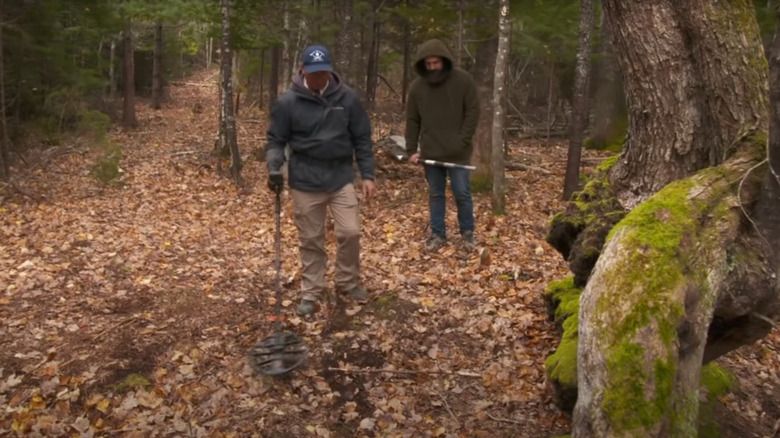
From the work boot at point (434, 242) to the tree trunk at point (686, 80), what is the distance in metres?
3.37

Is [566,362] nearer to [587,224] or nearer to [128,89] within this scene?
[587,224]

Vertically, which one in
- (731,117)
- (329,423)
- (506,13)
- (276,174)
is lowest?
(329,423)

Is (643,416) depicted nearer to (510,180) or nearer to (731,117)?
(731,117)

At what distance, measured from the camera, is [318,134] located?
5523 millimetres

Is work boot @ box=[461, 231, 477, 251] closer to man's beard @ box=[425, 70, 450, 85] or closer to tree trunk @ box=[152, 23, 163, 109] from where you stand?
man's beard @ box=[425, 70, 450, 85]

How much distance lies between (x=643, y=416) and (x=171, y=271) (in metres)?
5.85

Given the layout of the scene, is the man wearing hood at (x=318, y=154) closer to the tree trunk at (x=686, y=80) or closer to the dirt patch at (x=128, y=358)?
the dirt patch at (x=128, y=358)

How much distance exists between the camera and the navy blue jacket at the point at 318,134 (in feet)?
17.9

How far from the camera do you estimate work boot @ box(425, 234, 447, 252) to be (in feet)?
25.3

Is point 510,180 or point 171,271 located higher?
point 510,180

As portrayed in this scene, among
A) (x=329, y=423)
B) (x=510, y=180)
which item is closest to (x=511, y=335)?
(x=329, y=423)

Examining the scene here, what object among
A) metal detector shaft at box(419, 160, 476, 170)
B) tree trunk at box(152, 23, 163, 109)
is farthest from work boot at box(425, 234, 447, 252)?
tree trunk at box(152, 23, 163, 109)

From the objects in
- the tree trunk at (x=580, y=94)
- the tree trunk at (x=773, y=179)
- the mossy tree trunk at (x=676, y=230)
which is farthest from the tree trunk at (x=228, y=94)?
the tree trunk at (x=773, y=179)

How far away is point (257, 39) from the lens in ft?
53.9
